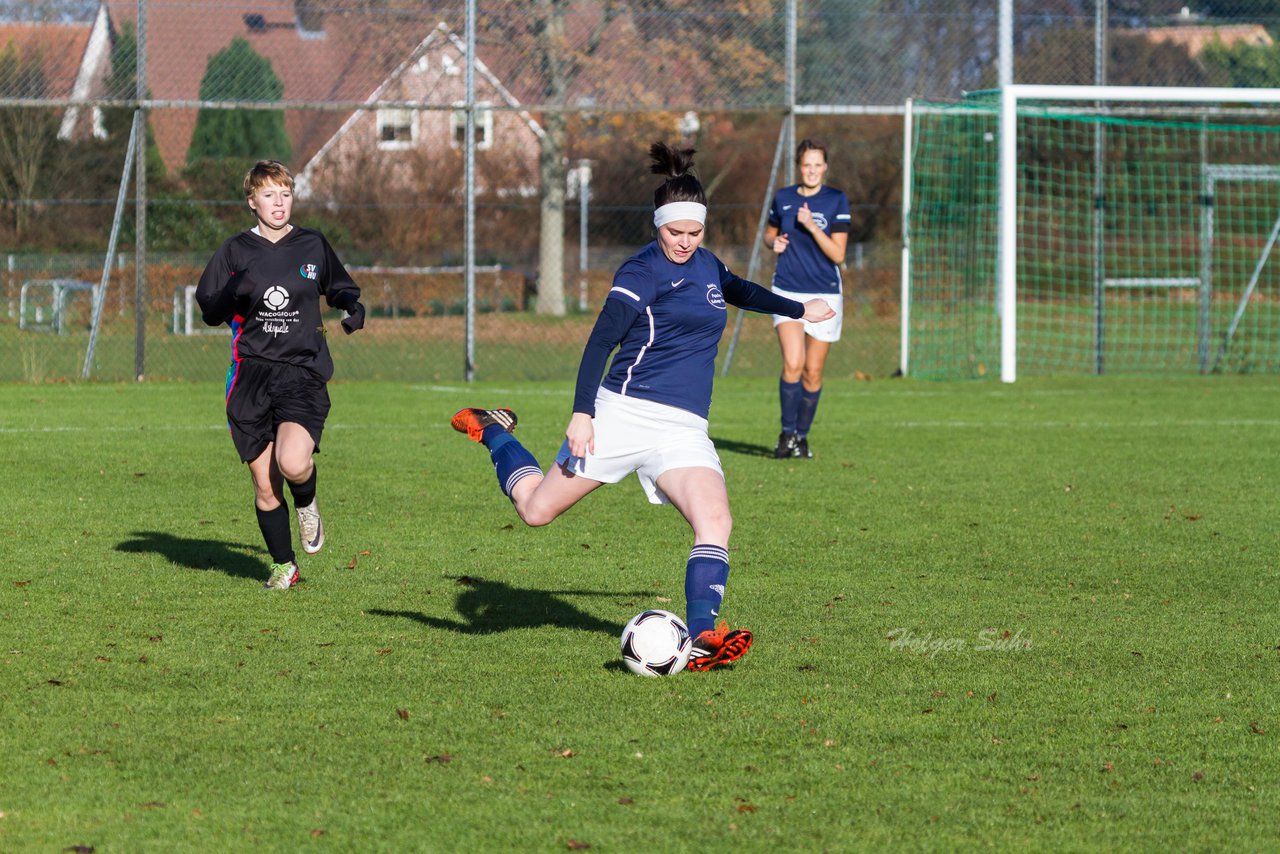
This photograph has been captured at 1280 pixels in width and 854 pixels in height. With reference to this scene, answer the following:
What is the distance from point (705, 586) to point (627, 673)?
403 millimetres

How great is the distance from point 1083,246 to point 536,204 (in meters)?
8.84

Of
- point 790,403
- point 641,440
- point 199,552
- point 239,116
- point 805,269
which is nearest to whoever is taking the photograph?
point 641,440

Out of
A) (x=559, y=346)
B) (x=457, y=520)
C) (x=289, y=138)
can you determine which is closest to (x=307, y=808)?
(x=457, y=520)

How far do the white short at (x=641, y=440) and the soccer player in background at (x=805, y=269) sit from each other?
229 inches

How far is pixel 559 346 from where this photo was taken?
20.3 m

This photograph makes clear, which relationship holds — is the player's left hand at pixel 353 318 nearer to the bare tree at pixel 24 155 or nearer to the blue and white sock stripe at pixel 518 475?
the blue and white sock stripe at pixel 518 475

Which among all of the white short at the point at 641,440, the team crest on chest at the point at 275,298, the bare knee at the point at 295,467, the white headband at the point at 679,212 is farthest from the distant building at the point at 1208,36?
the white short at the point at 641,440

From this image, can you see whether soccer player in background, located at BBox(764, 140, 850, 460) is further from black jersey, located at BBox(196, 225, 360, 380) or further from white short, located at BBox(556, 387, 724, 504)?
white short, located at BBox(556, 387, 724, 504)

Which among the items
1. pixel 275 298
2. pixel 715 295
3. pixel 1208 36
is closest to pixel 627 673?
pixel 715 295

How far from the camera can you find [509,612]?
6.58 meters

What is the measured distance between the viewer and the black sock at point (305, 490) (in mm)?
7141

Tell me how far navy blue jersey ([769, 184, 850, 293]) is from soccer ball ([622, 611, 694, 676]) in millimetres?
6675

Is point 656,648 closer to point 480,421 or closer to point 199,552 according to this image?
point 480,421

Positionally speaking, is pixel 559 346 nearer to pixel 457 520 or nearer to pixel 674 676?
pixel 457 520
